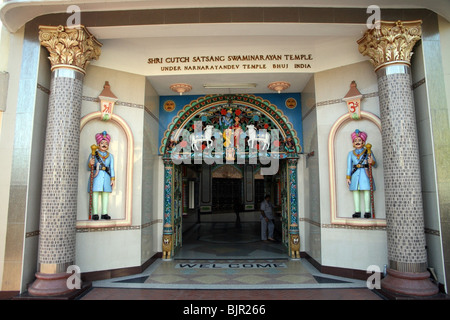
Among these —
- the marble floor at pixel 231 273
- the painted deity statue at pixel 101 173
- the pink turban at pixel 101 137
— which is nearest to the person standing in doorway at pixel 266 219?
the marble floor at pixel 231 273

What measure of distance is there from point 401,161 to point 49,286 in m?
5.19

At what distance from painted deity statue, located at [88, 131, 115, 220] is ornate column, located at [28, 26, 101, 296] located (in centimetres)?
63

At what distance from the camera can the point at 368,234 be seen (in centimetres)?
486

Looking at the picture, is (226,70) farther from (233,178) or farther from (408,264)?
(233,178)

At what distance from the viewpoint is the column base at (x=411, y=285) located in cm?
384

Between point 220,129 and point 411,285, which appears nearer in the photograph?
point 411,285

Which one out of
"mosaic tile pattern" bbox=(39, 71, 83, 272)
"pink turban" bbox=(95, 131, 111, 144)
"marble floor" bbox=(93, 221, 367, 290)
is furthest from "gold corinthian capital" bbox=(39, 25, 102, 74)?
Answer: "marble floor" bbox=(93, 221, 367, 290)

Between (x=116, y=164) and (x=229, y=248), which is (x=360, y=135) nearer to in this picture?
(x=229, y=248)

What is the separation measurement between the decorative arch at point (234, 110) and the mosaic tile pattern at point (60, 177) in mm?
2390

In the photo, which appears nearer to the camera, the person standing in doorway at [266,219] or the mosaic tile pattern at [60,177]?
the mosaic tile pattern at [60,177]

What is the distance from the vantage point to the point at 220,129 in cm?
673

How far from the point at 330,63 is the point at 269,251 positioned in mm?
4381

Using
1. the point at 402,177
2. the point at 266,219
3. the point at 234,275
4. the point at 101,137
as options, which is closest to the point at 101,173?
the point at 101,137

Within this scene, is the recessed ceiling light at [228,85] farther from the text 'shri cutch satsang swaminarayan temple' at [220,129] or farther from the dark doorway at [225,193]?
the dark doorway at [225,193]
